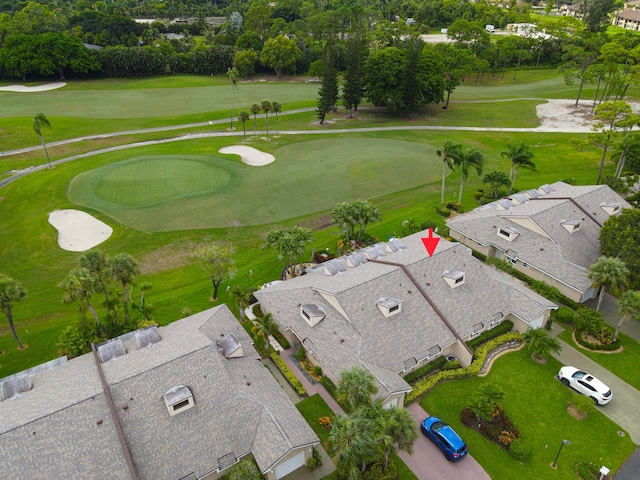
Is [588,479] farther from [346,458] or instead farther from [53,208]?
[53,208]

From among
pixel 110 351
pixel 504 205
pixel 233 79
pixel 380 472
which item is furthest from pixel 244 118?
pixel 380 472

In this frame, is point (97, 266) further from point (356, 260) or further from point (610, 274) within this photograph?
point (610, 274)

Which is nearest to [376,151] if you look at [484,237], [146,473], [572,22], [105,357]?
[484,237]

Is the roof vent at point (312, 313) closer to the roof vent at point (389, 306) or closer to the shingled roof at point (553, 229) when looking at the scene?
the roof vent at point (389, 306)

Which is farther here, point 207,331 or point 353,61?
point 353,61

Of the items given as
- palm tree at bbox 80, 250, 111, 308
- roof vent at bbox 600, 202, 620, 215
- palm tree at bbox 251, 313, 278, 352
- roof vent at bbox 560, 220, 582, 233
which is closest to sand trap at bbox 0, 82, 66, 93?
palm tree at bbox 80, 250, 111, 308

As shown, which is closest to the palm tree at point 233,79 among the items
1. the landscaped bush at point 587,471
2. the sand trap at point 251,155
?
the sand trap at point 251,155
